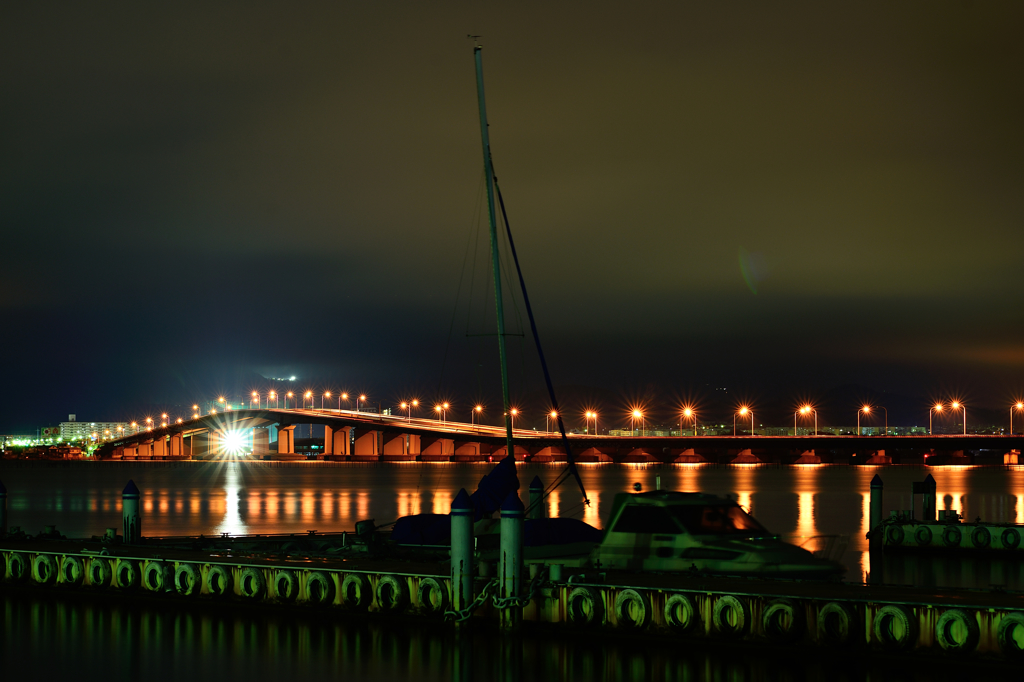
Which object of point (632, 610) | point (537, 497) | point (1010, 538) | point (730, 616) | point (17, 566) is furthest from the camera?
point (1010, 538)

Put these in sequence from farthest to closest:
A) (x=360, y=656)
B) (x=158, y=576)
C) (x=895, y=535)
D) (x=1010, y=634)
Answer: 1. (x=895, y=535)
2. (x=158, y=576)
3. (x=360, y=656)
4. (x=1010, y=634)

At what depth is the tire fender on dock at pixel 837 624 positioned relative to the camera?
17.2 m

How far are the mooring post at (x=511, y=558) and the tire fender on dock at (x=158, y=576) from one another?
29.6ft

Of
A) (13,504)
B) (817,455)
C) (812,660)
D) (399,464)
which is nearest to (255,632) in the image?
(812,660)

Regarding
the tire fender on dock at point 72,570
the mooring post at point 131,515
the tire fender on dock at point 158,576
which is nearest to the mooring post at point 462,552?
the tire fender on dock at point 158,576

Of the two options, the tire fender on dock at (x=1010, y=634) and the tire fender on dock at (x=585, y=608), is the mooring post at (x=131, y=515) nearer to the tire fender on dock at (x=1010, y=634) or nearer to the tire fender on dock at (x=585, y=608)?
the tire fender on dock at (x=585, y=608)

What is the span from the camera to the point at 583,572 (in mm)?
20375

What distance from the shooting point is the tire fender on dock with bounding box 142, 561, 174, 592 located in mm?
24406

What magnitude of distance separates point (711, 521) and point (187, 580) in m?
11.8

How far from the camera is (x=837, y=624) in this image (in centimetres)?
1736

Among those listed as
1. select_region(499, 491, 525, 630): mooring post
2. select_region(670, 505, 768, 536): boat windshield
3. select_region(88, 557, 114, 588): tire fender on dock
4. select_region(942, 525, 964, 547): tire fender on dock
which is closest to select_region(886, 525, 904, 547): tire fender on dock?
select_region(942, 525, 964, 547): tire fender on dock

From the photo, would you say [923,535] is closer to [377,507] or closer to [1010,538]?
[1010,538]

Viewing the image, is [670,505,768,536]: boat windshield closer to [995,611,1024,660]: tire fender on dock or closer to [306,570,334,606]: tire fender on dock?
[995,611,1024,660]: tire fender on dock

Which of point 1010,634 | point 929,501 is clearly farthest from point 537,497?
point 1010,634
